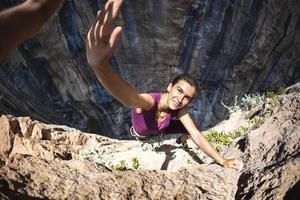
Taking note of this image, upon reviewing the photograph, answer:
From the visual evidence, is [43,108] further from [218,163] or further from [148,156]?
[218,163]

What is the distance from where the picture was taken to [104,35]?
2.31 metres

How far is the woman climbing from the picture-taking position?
7.55ft

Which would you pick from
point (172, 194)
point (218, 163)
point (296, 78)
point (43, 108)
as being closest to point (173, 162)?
point (218, 163)

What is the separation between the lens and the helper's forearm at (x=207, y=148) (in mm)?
3871

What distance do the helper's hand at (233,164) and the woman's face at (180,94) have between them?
1.15m

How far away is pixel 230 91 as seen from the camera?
15523 millimetres

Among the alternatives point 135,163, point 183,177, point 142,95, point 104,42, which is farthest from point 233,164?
point 104,42

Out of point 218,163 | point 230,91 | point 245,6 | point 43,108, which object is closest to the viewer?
point 218,163

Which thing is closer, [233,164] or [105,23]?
[105,23]

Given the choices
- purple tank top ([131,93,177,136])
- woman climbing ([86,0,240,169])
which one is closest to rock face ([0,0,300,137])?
purple tank top ([131,93,177,136])

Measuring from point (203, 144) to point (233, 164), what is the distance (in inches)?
25.2

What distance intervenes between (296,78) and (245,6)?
3079mm

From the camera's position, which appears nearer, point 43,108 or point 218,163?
point 218,163

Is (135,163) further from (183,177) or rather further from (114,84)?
(114,84)
